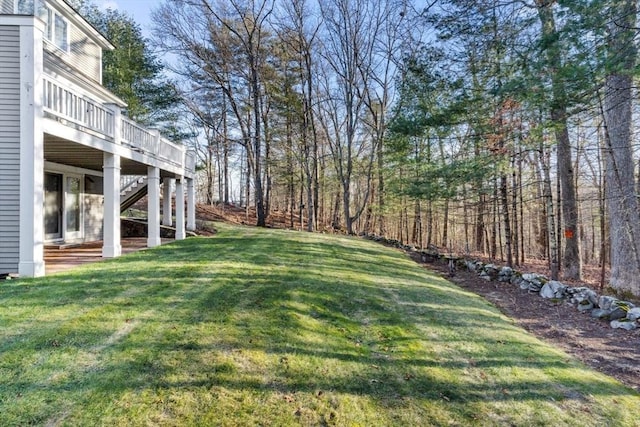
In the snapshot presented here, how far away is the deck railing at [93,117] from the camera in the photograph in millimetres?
5878

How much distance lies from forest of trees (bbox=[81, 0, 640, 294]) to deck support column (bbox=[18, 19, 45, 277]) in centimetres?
631

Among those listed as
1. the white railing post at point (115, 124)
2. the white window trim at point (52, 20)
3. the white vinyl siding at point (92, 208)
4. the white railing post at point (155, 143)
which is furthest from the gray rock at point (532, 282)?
the white window trim at point (52, 20)

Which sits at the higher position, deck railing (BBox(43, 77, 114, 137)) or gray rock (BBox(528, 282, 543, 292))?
deck railing (BBox(43, 77, 114, 137))

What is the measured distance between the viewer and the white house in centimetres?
546

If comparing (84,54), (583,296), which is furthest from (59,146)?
(583,296)

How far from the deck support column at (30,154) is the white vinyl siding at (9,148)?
198mm

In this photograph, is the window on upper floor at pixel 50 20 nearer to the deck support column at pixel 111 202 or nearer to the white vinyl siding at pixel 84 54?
the white vinyl siding at pixel 84 54

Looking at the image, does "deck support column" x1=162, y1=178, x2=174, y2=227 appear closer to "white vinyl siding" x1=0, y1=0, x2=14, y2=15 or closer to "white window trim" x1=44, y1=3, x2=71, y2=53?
"white window trim" x1=44, y1=3, x2=71, y2=53

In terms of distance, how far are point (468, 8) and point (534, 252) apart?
1951 centimetres

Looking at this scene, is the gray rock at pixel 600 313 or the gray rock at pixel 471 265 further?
the gray rock at pixel 471 265

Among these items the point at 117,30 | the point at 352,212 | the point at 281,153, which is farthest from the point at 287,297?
the point at 352,212

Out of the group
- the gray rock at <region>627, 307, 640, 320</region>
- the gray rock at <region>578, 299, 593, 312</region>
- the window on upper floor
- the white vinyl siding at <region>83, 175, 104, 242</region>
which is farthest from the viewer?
the white vinyl siding at <region>83, 175, 104, 242</region>

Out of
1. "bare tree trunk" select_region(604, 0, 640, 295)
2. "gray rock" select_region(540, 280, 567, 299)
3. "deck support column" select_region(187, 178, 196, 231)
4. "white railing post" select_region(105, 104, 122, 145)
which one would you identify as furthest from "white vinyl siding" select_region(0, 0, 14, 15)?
"gray rock" select_region(540, 280, 567, 299)

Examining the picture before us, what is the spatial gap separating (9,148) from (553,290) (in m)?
9.67
